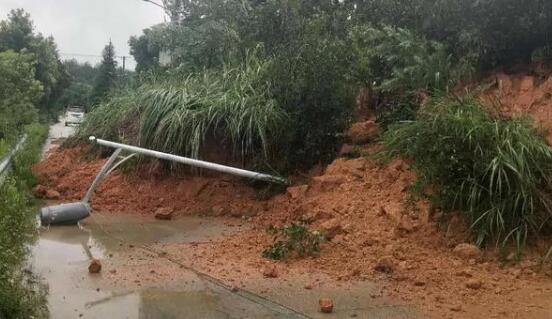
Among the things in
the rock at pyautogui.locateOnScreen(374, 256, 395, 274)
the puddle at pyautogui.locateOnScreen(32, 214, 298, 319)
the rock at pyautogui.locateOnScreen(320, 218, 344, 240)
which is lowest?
the puddle at pyautogui.locateOnScreen(32, 214, 298, 319)

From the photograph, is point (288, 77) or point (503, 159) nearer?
point (503, 159)

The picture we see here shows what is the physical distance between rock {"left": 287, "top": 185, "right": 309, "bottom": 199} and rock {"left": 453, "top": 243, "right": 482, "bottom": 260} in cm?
255

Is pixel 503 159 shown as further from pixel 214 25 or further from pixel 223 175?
pixel 214 25

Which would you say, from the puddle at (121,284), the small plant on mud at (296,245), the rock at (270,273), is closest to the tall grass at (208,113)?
the puddle at (121,284)

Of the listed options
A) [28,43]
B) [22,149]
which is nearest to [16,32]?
[28,43]

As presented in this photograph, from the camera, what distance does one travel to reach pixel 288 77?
9.02m

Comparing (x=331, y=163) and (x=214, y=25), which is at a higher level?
(x=214, y=25)

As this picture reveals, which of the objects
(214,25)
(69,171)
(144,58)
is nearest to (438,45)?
(214,25)

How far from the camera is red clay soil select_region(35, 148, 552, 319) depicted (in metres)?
5.02

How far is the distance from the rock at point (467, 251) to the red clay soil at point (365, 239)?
0.01 m

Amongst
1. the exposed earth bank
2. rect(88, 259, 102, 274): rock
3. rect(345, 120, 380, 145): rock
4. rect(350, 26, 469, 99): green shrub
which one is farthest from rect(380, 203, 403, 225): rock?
rect(88, 259, 102, 274): rock

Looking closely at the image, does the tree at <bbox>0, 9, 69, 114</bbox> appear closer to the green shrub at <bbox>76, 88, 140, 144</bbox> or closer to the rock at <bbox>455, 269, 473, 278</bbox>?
the green shrub at <bbox>76, 88, 140, 144</bbox>

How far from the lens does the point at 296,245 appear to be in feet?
20.0

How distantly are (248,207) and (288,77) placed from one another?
6.49 feet
